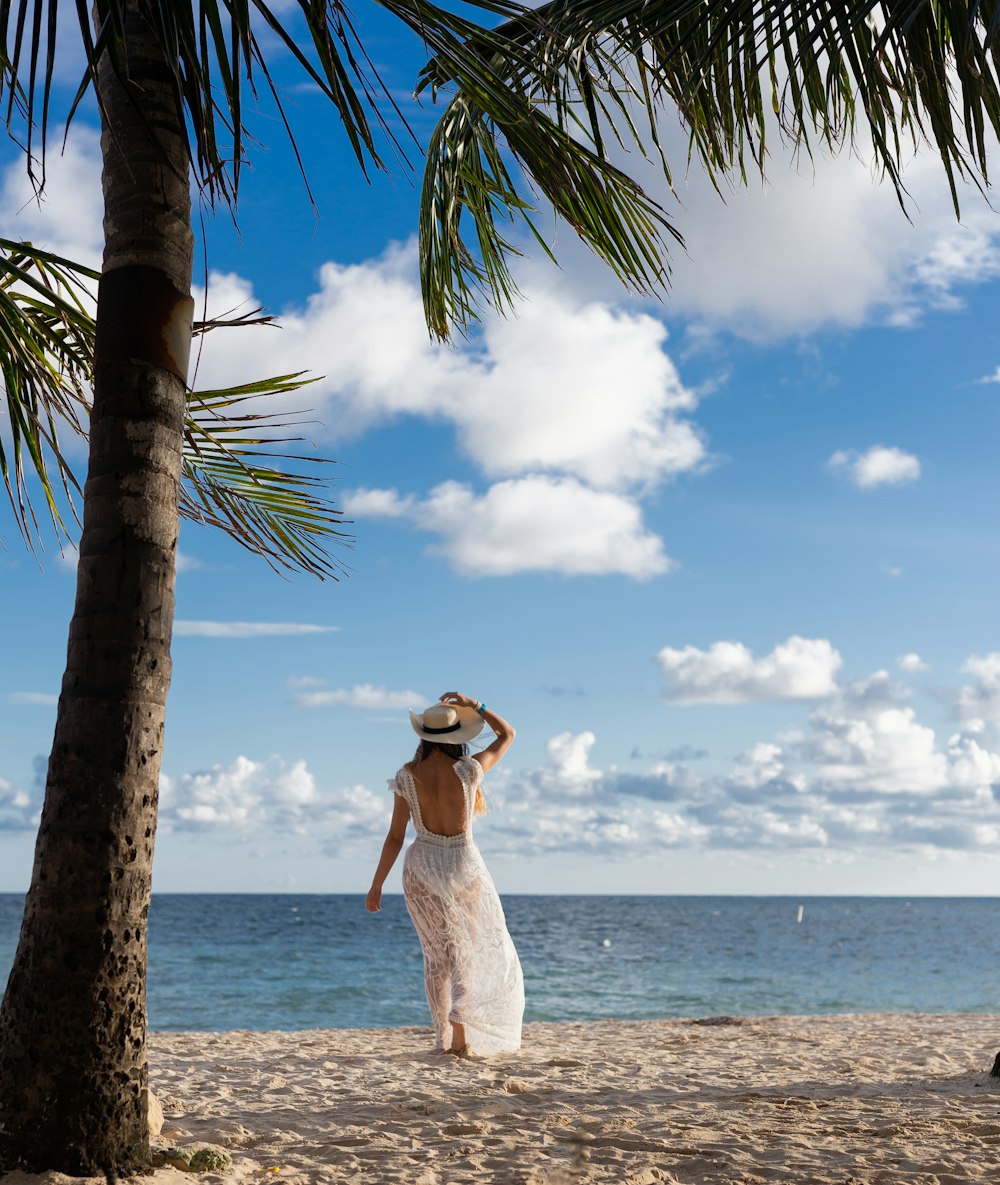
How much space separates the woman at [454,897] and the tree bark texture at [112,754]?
2360mm

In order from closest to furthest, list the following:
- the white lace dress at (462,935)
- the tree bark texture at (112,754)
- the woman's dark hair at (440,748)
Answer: the tree bark texture at (112,754) → the white lace dress at (462,935) → the woman's dark hair at (440,748)

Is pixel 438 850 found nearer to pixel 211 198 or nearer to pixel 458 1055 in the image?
pixel 458 1055

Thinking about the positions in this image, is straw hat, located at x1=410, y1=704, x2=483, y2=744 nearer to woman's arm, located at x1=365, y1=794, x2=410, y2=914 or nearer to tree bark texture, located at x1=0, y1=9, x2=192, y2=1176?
woman's arm, located at x1=365, y1=794, x2=410, y2=914

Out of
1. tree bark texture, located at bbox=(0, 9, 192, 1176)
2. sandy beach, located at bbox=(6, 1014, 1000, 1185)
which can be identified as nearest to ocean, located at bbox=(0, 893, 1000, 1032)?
sandy beach, located at bbox=(6, 1014, 1000, 1185)

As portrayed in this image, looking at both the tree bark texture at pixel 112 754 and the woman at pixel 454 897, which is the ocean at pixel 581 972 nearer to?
the woman at pixel 454 897

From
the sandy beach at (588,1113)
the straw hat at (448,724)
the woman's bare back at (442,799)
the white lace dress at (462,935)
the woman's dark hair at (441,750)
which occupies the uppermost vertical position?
the straw hat at (448,724)

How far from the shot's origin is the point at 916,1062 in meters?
5.55

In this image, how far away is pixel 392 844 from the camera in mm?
5477

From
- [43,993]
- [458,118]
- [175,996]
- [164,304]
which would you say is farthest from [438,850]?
[175,996]

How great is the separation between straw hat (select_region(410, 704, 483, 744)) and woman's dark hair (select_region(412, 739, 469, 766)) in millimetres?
34

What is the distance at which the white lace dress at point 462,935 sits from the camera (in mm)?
5277

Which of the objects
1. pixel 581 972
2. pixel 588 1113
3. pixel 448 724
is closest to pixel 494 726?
pixel 448 724

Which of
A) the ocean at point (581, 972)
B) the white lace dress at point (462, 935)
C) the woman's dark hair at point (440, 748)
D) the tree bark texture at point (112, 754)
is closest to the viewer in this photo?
the tree bark texture at point (112, 754)

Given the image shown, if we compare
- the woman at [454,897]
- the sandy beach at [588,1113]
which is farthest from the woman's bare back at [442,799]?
the sandy beach at [588,1113]
